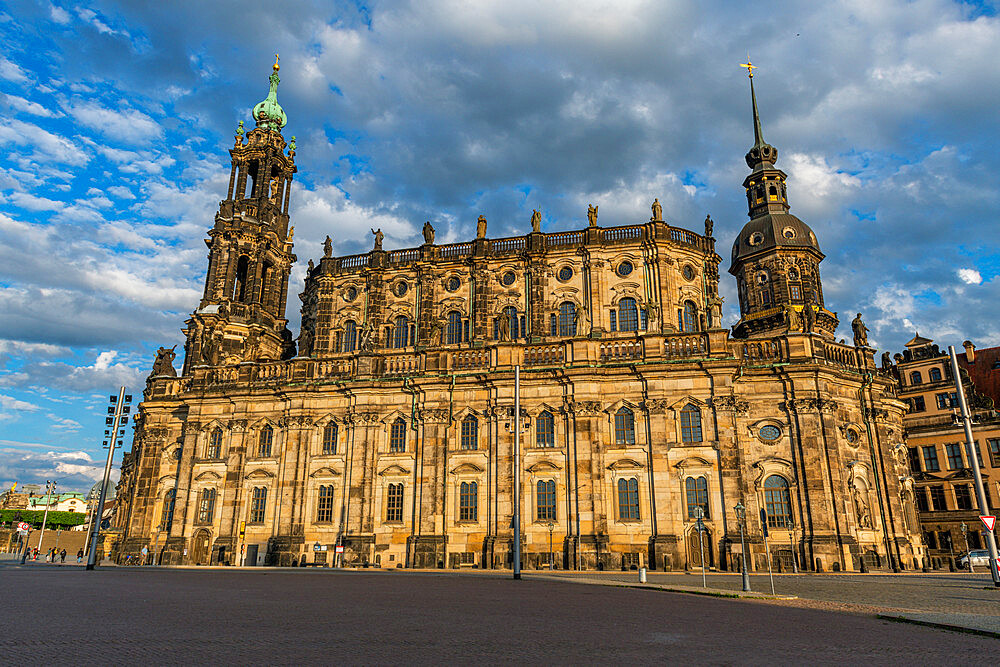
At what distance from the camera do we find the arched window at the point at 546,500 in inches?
1518

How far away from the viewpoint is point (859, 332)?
43.7 meters

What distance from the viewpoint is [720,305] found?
148 feet

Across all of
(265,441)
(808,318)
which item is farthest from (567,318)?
(265,441)

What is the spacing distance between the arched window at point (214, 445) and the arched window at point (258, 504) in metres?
4.39

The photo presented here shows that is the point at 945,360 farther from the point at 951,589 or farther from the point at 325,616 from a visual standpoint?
the point at 325,616

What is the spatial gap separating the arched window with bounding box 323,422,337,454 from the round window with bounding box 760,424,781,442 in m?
26.7

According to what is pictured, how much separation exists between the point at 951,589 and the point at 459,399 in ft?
88.2

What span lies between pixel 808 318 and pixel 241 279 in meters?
45.6

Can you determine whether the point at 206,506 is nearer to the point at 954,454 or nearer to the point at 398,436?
the point at 398,436

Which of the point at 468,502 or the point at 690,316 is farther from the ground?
the point at 690,316

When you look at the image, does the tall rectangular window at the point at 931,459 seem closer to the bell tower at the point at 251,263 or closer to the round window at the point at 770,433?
the round window at the point at 770,433

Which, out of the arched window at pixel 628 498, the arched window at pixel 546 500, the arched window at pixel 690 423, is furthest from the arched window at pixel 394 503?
the arched window at pixel 690 423

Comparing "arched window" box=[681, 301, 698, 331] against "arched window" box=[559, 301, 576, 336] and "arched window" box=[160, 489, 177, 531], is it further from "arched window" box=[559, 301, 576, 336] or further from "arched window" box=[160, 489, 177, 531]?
"arched window" box=[160, 489, 177, 531]

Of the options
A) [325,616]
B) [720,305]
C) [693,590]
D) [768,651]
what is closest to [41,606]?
[325,616]
